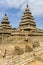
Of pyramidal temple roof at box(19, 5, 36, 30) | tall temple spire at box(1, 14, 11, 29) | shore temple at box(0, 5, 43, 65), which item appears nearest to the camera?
shore temple at box(0, 5, 43, 65)

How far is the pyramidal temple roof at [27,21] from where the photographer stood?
39.8 m

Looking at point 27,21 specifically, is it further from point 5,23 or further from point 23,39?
point 23,39

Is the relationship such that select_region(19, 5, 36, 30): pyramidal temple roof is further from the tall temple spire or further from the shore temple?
the tall temple spire

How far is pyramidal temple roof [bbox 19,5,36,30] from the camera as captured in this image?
39.8 m

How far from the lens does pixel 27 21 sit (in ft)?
133

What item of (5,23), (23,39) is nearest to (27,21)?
(5,23)

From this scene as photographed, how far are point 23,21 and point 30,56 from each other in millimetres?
21918

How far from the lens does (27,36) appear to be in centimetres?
3419

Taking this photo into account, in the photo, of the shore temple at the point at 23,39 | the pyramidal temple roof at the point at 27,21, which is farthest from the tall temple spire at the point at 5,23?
the pyramidal temple roof at the point at 27,21

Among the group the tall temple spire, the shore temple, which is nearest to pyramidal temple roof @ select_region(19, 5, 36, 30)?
the shore temple

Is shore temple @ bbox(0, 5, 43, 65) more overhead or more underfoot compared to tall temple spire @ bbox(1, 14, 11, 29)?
more underfoot

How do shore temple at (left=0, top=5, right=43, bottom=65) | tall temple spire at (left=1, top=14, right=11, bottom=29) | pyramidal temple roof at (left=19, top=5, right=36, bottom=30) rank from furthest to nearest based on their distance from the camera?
tall temple spire at (left=1, top=14, right=11, bottom=29) < pyramidal temple roof at (left=19, top=5, right=36, bottom=30) < shore temple at (left=0, top=5, right=43, bottom=65)

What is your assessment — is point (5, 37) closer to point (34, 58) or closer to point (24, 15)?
point (24, 15)

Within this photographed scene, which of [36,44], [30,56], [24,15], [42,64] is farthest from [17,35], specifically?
[42,64]
